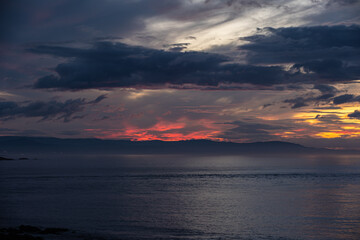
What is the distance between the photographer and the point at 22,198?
73812 mm

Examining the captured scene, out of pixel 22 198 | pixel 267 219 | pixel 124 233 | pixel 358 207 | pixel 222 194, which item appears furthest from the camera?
pixel 222 194

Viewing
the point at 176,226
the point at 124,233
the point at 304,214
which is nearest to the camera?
the point at 124,233

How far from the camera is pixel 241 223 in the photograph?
49344 mm

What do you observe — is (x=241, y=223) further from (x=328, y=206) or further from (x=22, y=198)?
(x=22, y=198)

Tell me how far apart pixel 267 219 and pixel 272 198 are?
22.5m

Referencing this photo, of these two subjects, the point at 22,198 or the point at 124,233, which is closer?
the point at 124,233

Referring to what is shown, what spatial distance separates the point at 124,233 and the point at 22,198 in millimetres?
38678

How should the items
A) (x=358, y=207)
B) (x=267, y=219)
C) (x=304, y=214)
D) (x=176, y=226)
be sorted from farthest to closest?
(x=358, y=207) < (x=304, y=214) < (x=267, y=219) < (x=176, y=226)

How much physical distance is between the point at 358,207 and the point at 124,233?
3835 centimetres

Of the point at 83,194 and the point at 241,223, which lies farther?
the point at 83,194

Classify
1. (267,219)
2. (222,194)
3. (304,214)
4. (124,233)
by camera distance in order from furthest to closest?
1. (222,194)
2. (304,214)
3. (267,219)
4. (124,233)

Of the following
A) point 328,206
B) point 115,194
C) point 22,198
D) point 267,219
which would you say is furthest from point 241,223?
point 22,198

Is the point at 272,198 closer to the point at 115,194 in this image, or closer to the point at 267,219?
the point at 267,219

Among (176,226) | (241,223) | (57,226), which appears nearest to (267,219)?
(241,223)
